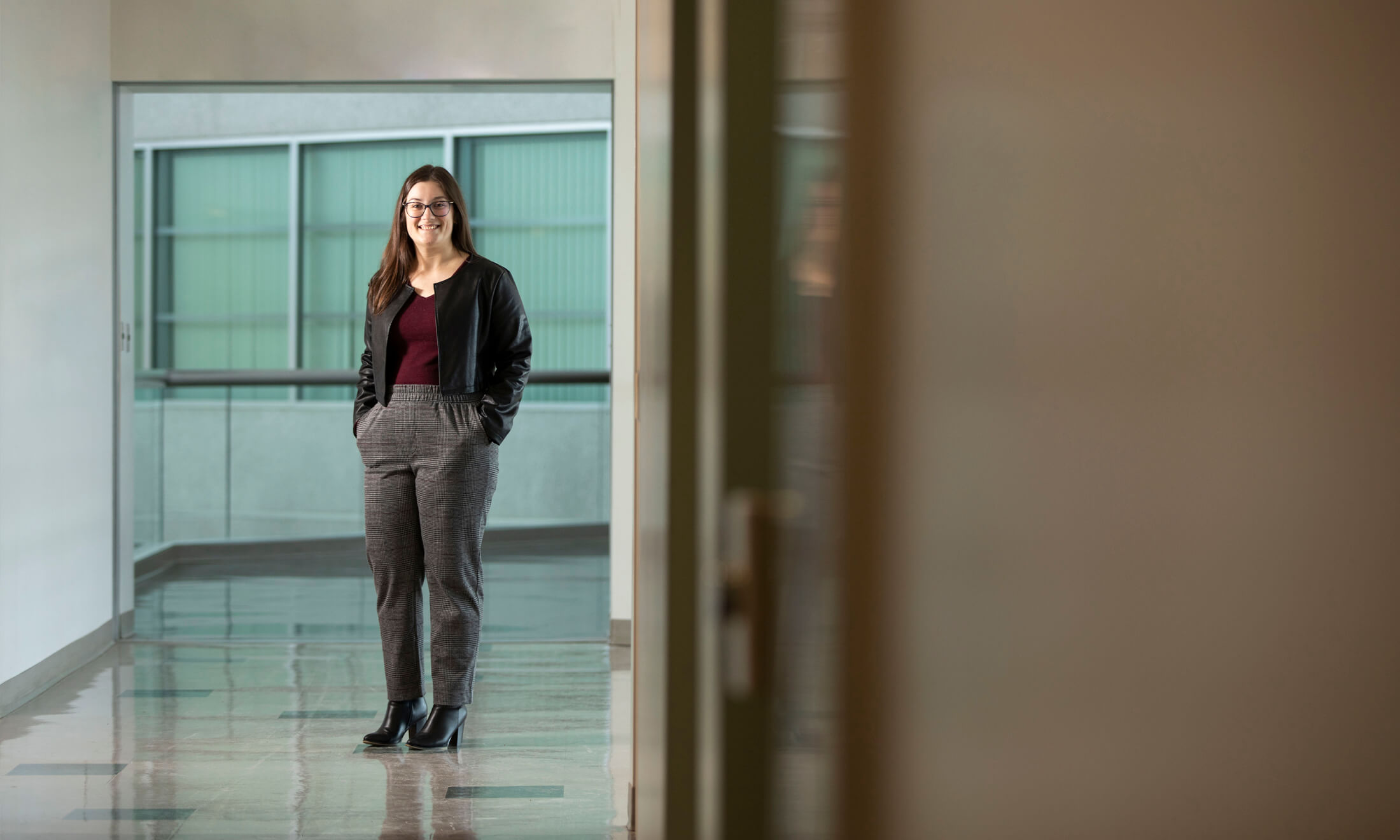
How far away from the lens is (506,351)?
2.76 m

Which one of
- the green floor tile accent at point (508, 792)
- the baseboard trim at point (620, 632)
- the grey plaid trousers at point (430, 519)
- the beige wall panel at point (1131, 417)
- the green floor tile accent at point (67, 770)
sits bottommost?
the green floor tile accent at point (67, 770)

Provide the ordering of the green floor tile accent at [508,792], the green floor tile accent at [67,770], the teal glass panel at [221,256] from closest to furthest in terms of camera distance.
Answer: the green floor tile accent at [508,792], the green floor tile accent at [67,770], the teal glass panel at [221,256]

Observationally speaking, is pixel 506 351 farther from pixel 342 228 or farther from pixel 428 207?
pixel 342 228

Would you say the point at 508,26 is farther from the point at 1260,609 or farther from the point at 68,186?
the point at 1260,609

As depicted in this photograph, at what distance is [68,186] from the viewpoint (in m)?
3.59

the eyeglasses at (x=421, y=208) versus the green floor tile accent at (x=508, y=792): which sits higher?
the eyeglasses at (x=421, y=208)

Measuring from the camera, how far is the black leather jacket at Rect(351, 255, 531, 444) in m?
2.65

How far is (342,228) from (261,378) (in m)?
4.74

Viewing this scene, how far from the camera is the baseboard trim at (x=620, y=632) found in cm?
396

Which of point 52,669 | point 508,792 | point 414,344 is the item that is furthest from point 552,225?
point 508,792

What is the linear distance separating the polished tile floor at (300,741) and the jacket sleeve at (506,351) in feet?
2.72

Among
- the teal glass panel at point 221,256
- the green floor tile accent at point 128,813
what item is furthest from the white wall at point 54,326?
the teal glass panel at point 221,256

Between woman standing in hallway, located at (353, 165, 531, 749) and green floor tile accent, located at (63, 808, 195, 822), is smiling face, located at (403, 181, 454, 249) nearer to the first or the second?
woman standing in hallway, located at (353, 165, 531, 749)

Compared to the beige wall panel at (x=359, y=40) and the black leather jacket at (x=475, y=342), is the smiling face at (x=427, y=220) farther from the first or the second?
the beige wall panel at (x=359, y=40)
